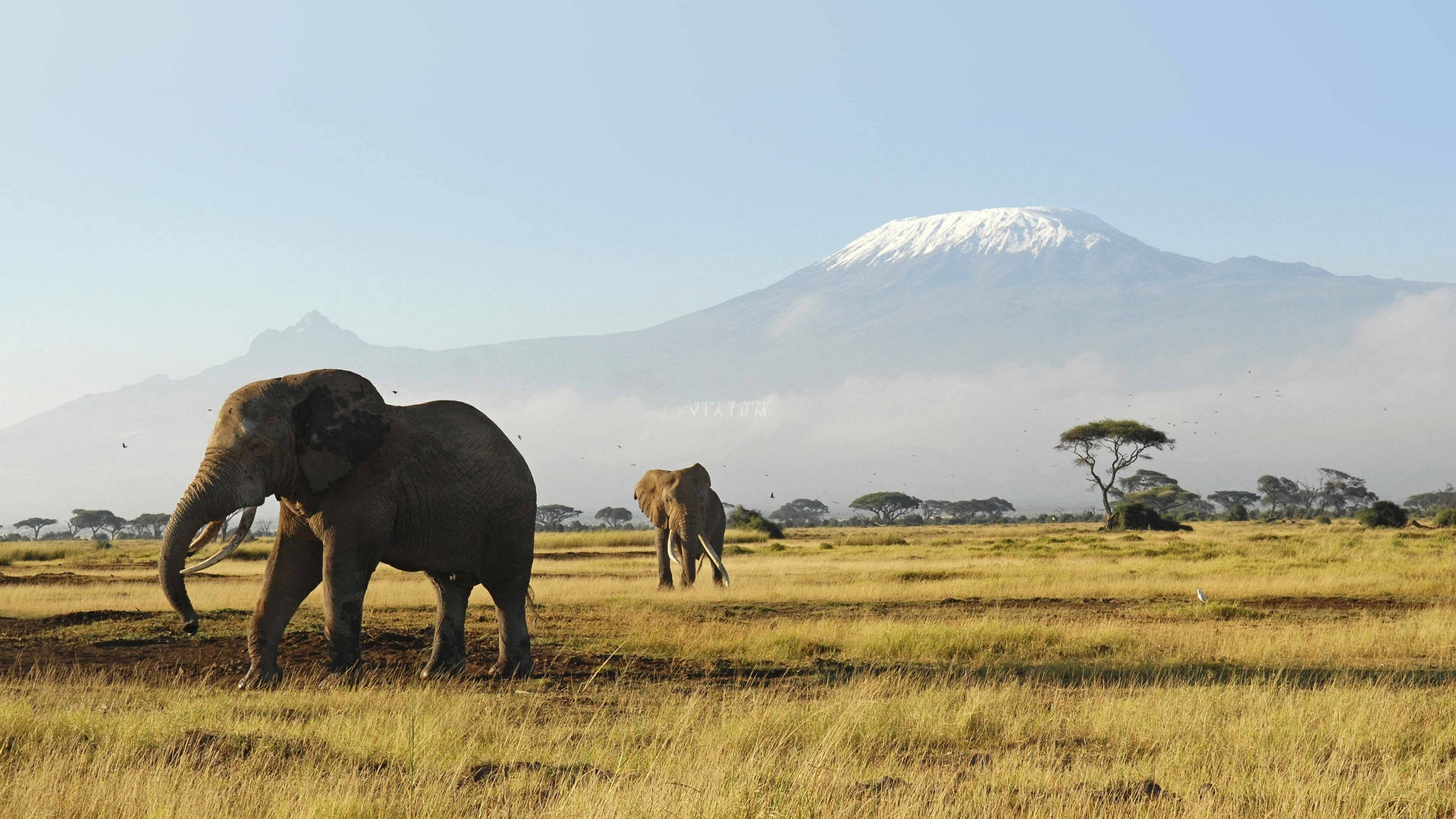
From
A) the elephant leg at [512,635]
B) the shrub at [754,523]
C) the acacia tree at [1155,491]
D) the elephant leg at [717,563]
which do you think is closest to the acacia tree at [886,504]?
the acacia tree at [1155,491]

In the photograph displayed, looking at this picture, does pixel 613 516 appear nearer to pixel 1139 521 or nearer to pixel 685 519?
pixel 1139 521

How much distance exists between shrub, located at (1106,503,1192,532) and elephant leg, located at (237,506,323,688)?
59.9 meters

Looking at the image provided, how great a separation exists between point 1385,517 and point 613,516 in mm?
115658

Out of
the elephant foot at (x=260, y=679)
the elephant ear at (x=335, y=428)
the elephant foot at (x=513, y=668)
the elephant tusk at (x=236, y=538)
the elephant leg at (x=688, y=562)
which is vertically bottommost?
the elephant foot at (x=513, y=668)

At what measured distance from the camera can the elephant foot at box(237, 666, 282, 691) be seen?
37.5 ft

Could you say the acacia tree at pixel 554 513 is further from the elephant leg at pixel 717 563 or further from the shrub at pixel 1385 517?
the elephant leg at pixel 717 563

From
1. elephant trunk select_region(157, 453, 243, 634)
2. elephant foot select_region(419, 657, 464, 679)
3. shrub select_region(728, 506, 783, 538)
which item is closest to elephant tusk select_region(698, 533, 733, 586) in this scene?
elephant foot select_region(419, 657, 464, 679)

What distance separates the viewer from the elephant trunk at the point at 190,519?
10586 mm

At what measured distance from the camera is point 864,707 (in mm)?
9422

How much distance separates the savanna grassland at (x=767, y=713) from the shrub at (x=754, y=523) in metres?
47.4

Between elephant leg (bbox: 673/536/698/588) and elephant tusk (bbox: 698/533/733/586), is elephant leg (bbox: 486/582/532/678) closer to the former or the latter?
elephant tusk (bbox: 698/533/733/586)

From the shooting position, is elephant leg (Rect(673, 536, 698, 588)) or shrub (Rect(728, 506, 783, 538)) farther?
shrub (Rect(728, 506, 783, 538))

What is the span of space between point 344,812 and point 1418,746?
24.6 feet

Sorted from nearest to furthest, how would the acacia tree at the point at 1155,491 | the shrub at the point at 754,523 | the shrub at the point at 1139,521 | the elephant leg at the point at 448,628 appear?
the elephant leg at the point at 448,628 < the shrub at the point at 1139,521 < the shrub at the point at 754,523 < the acacia tree at the point at 1155,491
